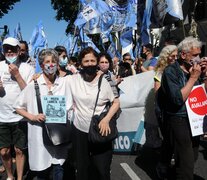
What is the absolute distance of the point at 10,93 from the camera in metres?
5.13

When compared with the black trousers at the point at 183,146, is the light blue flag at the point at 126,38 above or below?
above

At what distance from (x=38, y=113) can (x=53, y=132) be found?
27cm

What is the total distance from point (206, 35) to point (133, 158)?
15.6 m

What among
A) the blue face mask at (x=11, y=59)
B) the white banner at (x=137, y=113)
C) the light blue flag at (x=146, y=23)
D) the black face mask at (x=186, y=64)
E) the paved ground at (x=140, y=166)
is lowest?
the paved ground at (x=140, y=166)

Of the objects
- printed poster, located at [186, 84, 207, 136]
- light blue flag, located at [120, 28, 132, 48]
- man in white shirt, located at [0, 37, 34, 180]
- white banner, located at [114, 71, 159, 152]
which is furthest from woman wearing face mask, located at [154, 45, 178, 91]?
light blue flag, located at [120, 28, 132, 48]

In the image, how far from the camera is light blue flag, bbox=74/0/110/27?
13.3 m

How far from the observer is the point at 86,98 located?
4234 mm

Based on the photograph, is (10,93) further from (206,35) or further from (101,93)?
(206,35)

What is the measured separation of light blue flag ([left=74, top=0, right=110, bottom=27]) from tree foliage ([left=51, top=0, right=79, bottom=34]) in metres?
23.5

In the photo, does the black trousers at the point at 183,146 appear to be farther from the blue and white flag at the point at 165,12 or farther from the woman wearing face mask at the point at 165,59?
the blue and white flag at the point at 165,12

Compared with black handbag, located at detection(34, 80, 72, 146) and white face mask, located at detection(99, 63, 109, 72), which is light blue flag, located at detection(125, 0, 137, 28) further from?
black handbag, located at detection(34, 80, 72, 146)

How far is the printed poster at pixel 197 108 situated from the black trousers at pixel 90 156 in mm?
919

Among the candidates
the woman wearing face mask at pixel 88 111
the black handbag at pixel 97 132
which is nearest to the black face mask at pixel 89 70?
the woman wearing face mask at pixel 88 111

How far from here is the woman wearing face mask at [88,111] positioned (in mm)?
4246
